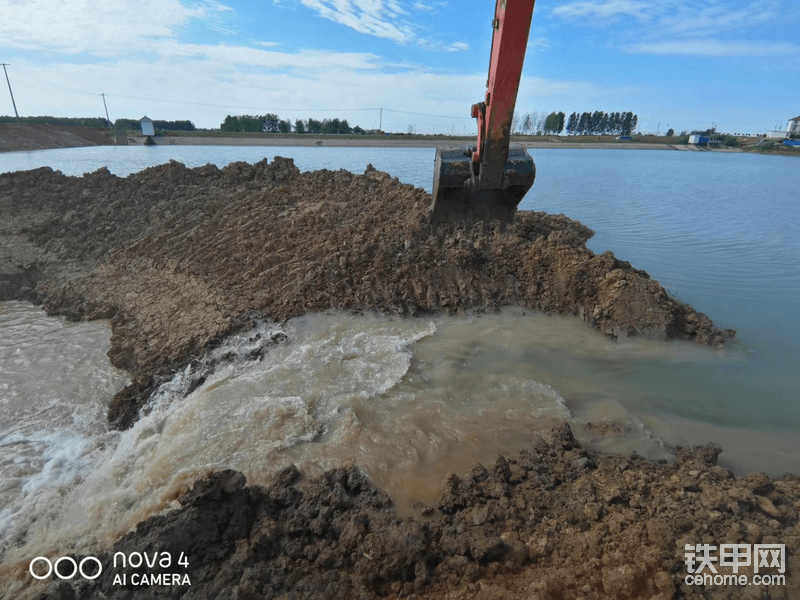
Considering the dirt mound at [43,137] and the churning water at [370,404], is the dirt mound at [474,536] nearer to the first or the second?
the churning water at [370,404]

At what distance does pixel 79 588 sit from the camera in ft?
9.57

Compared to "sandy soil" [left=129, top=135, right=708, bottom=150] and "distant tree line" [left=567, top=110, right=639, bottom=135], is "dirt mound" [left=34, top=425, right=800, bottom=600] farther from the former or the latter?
"distant tree line" [left=567, top=110, right=639, bottom=135]

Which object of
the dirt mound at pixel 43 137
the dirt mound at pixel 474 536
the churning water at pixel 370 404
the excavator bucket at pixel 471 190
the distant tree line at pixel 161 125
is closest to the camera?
the dirt mound at pixel 474 536

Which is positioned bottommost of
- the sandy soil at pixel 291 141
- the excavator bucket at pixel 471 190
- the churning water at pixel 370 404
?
the churning water at pixel 370 404

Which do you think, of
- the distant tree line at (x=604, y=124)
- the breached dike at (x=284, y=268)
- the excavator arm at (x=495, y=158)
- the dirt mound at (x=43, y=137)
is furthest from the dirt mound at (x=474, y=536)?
the distant tree line at (x=604, y=124)

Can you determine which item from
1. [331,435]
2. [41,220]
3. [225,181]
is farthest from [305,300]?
[41,220]

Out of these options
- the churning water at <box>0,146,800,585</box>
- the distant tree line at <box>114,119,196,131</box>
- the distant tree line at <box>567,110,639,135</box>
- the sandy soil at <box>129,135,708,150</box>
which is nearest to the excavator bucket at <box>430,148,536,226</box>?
the churning water at <box>0,146,800,585</box>

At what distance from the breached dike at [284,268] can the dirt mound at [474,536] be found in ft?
8.81

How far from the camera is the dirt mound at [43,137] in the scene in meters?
35.6

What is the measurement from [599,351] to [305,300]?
14.2 feet

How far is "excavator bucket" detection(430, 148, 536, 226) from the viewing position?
21.7ft

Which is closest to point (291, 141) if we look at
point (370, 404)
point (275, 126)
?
point (275, 126)

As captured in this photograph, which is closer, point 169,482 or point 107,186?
point 169,482

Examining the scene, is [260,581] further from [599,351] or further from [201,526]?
[599,351]
